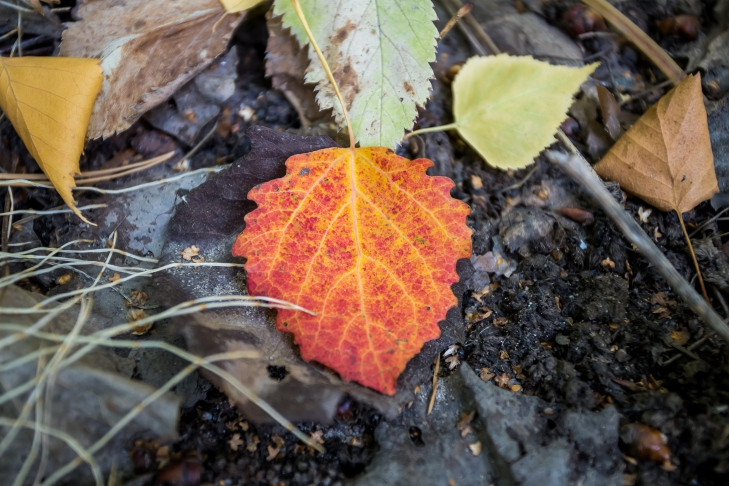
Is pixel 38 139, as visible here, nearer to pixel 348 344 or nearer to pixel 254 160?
pixel 254 160

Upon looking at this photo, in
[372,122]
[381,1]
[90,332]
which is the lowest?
[90,332]

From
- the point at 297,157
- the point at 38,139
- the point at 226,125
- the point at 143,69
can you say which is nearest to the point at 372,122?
the point at 297,157

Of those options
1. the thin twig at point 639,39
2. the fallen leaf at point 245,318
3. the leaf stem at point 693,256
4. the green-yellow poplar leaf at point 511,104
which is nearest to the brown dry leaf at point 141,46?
the fallen leaf at point 245,318

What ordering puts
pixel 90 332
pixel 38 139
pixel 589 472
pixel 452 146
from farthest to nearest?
pixel 452 146, pixel 38 139, pixel 90 332, pixel 589 472

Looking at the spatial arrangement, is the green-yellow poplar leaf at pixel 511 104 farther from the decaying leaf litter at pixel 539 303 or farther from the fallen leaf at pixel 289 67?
the fallen leaf at pixel 289 67

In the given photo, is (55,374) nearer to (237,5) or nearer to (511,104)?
(237,5)

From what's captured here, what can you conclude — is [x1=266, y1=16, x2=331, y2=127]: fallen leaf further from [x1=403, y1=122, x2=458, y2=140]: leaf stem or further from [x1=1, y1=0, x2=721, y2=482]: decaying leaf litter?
[x1=403, y1=122, x2=458, y2=140]: leaf stem
